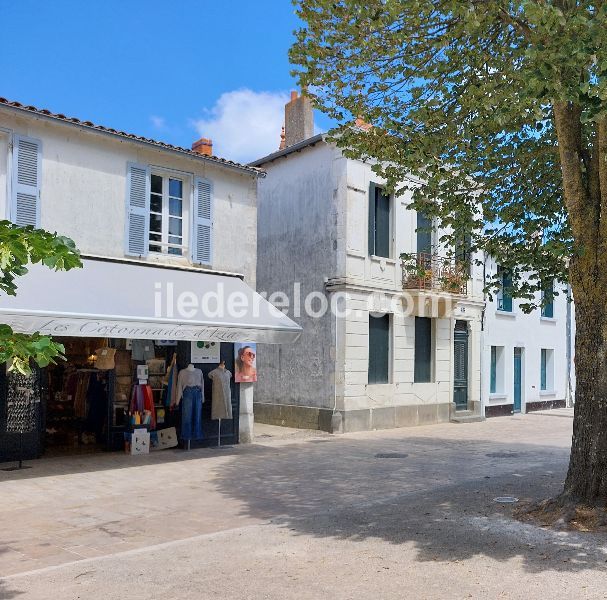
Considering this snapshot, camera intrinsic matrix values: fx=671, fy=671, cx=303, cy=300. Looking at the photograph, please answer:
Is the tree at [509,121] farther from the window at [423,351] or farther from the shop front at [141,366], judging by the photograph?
the window at [423,351]

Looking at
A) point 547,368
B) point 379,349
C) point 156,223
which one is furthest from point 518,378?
point 156,223

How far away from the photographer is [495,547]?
6.46m

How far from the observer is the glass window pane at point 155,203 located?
13281mm

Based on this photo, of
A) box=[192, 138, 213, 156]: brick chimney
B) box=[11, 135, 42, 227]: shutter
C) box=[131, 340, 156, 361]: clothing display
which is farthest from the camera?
box=[192, 138, 213, 156]: brick chimney

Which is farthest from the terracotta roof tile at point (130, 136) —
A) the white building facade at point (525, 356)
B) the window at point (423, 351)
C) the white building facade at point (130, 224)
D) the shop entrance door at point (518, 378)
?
the shop entrance door at point (518, 378)

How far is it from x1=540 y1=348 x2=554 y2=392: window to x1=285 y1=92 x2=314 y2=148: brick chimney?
12726mm

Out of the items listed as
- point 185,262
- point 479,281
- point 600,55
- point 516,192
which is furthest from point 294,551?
point 479,281

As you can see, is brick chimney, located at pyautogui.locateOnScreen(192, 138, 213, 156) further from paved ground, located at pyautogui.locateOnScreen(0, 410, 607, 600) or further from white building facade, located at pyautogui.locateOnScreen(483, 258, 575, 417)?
white building facade, located at pyautogui.locateOnScreen(483, 258, 575, 417)

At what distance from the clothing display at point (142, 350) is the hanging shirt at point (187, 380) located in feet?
2.35

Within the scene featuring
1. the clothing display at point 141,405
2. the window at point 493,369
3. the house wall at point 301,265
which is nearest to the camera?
the clothing display at point 141,405

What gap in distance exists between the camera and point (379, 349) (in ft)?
59.2

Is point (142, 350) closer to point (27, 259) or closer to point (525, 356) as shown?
point (27, 259)

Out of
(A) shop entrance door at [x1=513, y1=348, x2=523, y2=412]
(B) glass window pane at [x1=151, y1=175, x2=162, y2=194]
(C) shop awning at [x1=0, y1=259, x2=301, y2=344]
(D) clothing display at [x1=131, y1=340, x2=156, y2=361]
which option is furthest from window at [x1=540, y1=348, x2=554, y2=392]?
(B) glass window pane at [x1=151, y1=175, x2=162, y2=194]

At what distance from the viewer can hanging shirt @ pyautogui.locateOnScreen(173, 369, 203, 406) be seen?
13.2 meters
